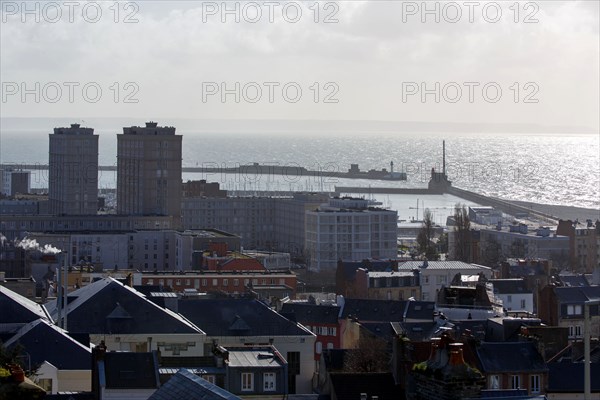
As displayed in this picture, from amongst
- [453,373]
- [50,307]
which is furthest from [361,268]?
[453,373]

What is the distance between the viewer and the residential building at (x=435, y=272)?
56278 millimetres

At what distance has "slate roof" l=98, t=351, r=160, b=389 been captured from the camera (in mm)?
22922

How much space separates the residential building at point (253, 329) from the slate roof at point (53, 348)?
6.50 metres

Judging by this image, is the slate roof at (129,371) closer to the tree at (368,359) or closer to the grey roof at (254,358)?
the grey roof at (254,358)

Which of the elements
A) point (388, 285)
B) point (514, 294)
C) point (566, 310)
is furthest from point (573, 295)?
point (388, 285)

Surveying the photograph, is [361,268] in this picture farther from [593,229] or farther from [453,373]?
[453,373]

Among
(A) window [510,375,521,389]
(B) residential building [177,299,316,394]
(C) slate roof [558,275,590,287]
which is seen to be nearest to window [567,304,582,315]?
(C) slate roof [558,275,590,287]

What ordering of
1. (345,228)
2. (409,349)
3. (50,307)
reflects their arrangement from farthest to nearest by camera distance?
1. (345,228)
2. (50,307)
3. (409,349)

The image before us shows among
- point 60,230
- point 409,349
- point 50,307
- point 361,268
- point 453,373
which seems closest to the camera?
point 453,373

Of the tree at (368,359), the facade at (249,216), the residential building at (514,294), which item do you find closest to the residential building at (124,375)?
the tree at (368,359)

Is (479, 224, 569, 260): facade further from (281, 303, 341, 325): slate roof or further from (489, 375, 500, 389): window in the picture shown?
(489, 375, 500, 389): window

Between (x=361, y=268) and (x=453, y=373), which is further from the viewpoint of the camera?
(x=361, y=268)

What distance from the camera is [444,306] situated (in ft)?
136

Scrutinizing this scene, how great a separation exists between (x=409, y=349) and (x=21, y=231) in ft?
202
